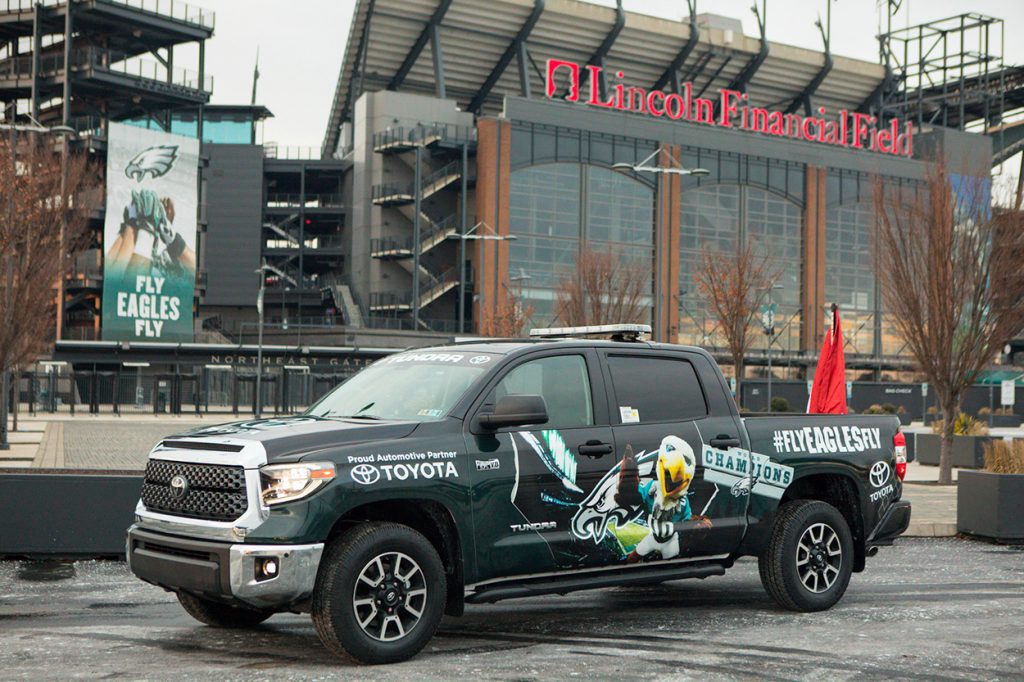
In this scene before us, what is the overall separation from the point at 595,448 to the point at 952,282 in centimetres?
1713

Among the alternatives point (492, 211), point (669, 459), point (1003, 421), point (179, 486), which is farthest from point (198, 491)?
point (492, 211)

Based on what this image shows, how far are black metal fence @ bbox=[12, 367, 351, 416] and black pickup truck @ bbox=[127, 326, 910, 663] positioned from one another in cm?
4603

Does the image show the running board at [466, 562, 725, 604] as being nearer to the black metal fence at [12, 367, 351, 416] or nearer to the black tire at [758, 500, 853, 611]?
the black tire at [758, 500, 853, 611]

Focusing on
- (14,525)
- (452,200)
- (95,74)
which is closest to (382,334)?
(452,200)

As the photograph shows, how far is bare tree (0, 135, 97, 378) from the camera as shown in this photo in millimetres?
26469

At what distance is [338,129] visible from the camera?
106 metres

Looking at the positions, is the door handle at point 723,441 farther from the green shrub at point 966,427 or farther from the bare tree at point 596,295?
the bare tree at point 596,295

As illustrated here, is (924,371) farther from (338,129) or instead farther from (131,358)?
(338,129)

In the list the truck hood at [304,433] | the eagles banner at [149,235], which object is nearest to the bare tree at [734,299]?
the truck hood at [304,433]

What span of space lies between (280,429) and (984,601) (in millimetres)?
6110

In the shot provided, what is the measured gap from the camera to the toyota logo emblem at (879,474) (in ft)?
33.1

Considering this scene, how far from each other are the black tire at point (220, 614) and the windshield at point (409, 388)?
4.69ft

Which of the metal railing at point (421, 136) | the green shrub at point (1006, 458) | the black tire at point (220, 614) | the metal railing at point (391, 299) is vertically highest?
the metal railing at point (421, 136)

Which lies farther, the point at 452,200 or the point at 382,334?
the point at 452,200
